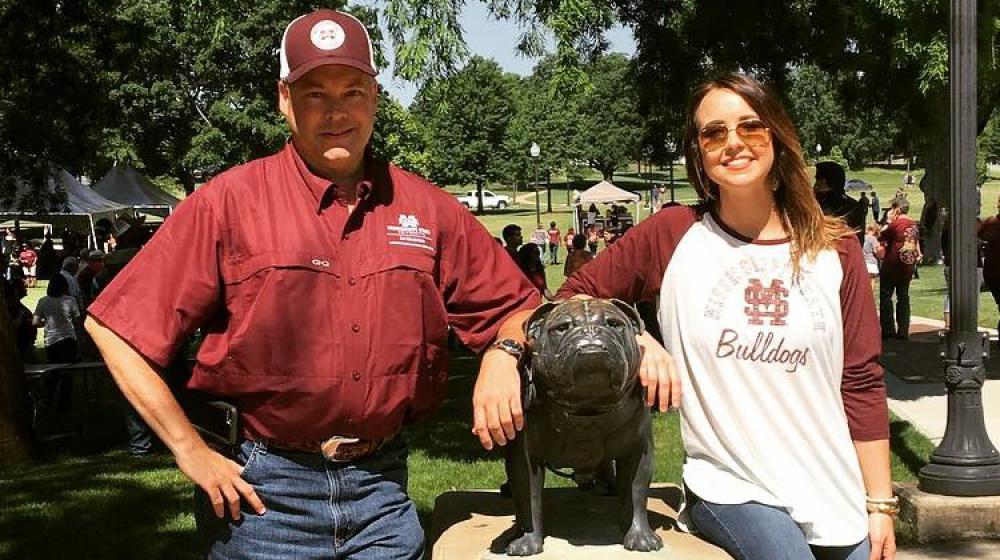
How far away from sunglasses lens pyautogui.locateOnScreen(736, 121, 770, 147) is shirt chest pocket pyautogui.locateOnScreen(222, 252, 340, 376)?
3.76 feet

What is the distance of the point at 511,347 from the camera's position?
2871 millimetres

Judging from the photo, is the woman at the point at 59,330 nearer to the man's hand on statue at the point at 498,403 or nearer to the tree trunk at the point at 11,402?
the tree trunk at the point at 11,402

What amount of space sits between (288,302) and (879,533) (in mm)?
1628

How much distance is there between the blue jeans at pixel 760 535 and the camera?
2637mm

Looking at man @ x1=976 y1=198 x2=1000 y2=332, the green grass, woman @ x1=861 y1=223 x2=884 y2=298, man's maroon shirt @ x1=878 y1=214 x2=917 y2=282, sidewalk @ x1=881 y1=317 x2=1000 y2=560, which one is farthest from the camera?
woman @ x1=861 y1=223 x2=884 y2=298

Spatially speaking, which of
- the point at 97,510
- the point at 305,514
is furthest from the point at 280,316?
the point at 97,510

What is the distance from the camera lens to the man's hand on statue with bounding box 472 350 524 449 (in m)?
2.78

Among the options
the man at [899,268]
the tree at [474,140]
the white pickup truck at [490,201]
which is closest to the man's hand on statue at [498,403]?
the man at [899,268]

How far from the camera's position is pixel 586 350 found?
106 inches

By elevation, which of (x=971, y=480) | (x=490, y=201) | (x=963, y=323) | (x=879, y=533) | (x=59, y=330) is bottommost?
(x=971, y=480)

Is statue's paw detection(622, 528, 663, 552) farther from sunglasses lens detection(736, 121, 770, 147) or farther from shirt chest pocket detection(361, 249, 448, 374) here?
sunglasses lens detection(736, 121, 770, 147)

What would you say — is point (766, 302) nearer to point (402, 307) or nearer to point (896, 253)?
point (402, 307)

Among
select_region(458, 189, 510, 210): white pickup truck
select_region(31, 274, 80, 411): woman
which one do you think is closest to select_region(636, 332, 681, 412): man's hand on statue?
select_region(31, 274, 80, 411): woman

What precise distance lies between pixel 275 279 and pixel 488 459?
599cm
